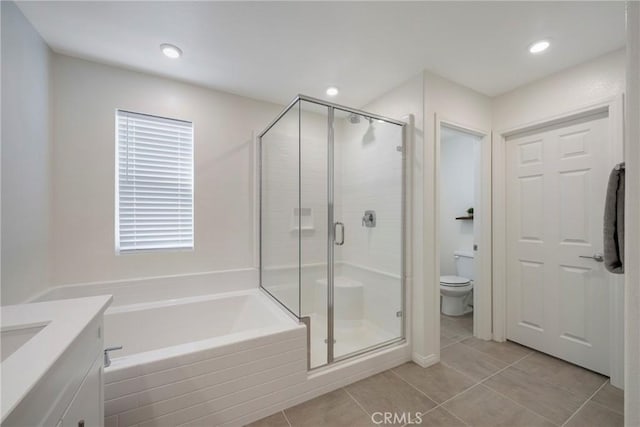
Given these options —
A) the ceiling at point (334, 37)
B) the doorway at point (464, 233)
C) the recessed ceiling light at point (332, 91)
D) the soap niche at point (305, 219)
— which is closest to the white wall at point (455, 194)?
the doorway at point (464, 233)

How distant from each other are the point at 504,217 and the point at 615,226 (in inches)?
43.3

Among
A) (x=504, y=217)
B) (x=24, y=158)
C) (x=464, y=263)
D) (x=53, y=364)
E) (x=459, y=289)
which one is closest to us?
(x=53, y=364)

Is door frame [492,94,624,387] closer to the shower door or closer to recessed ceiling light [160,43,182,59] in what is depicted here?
the shower door

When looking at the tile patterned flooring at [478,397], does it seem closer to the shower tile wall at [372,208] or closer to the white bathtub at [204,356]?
the white bathtub at [204,356]

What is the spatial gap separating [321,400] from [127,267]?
190 centimetres

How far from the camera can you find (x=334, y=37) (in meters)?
1.75

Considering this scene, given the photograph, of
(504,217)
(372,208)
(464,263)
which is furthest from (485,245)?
(372,208)

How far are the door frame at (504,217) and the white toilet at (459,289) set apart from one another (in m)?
0.56

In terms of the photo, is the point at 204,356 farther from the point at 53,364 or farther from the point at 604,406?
the point at 604,406

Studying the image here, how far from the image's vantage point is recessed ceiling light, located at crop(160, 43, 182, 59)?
183 centimetres

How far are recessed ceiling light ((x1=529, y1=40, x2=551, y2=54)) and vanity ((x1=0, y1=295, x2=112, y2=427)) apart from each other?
2.98 metres

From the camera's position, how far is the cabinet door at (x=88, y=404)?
72cm

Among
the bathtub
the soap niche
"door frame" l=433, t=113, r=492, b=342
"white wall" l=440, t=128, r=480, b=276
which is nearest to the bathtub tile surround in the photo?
the bathtub

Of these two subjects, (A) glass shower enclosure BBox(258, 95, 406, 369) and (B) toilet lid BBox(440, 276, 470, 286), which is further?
(B) toilet lid BBox(440, 276, 470, 286)
